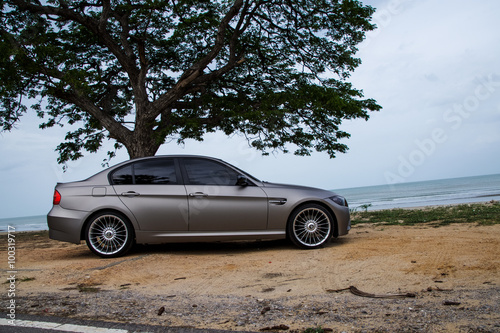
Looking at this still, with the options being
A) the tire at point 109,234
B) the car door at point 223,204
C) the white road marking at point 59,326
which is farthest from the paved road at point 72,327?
the car door at point 223,204

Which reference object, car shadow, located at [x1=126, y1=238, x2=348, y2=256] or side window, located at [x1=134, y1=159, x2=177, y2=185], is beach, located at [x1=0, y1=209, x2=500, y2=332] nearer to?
car shadow, located at [x1=126, y1=238, x2=348, y2=256]

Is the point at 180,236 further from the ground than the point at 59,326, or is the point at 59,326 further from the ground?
the point at 180,236

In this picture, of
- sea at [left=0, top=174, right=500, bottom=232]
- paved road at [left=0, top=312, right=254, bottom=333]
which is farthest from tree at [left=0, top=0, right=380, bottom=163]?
paved road at [left=0, top=312, right=254, bottom=333]

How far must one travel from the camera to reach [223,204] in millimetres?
7082

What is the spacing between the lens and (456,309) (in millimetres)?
3426

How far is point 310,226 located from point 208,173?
1.96 metres

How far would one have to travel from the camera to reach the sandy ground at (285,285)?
339cm

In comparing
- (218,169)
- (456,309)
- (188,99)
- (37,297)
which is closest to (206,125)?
(188,99)

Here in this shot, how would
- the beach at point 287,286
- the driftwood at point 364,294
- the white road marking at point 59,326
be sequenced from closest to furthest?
the white road marking at point 59,326
the beach at point 287,286
the driftwood at point 364,294

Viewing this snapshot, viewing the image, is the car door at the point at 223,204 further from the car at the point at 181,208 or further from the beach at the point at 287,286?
the beach at the point at 287,286

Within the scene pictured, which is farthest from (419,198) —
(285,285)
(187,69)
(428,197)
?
(285,285)

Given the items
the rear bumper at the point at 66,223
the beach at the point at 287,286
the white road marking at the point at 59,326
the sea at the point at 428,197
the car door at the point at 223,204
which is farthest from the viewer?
the sea at the point at 428,197

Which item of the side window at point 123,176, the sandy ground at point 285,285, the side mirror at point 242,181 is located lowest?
the sandy ground at point 285,285

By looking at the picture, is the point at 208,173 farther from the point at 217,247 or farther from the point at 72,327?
the point at 72,327
